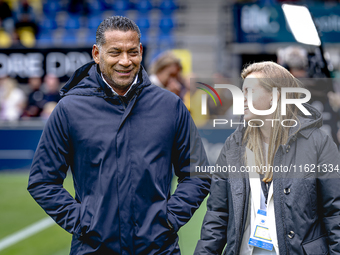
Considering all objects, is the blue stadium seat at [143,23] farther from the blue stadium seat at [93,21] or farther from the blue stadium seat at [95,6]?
the blue stadium seat at [95,6]

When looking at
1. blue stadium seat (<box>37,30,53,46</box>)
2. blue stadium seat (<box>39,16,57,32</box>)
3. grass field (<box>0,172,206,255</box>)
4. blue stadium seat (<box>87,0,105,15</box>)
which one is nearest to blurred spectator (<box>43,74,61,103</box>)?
grass field (<box>0,172,206,255</box>)

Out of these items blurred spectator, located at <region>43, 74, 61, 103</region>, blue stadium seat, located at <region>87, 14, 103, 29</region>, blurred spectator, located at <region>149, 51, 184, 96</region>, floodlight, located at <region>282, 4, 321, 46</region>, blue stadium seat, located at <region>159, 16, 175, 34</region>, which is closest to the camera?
floodlight, located at <region>282, 4, 321, 46</region>

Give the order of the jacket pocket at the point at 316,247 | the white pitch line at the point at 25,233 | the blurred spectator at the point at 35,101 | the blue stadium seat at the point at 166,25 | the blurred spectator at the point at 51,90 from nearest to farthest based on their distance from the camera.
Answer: the jacket pocket at the point at 316,247 → the white pitch line at the point at 25,233 → the blurred spectator at the point at 51,90 → the blurred spectator at the point at 35,101 → the blue stadium seat at the point at 166,25

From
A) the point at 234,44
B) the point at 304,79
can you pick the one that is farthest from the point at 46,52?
the point at 304,79

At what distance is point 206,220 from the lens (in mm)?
2746

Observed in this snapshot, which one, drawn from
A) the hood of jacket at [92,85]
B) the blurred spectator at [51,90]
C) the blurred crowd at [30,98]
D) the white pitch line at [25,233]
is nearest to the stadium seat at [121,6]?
the blurred crowd at [30,98]

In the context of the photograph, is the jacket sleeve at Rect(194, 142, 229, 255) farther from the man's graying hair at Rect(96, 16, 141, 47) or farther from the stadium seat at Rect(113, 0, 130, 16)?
the stadium seat at Rect(113, 0, 130, 16)

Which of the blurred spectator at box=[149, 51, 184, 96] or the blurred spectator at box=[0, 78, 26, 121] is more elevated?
the blurred spectator at box=[149, 51, 184, 96]

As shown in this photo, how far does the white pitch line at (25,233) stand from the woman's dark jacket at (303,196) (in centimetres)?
443

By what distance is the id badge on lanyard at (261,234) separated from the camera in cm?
252

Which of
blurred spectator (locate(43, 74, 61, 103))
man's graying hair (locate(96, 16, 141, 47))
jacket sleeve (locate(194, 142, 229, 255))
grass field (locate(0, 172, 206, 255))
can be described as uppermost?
man's graying hair (locate(96, 16, 141, 47))

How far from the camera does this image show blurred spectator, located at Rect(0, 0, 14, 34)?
1635 centimetres

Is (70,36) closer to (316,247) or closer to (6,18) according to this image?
(6,18)

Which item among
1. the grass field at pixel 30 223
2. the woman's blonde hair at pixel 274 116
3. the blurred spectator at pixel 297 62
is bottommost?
the grass field at pixel 30 223
